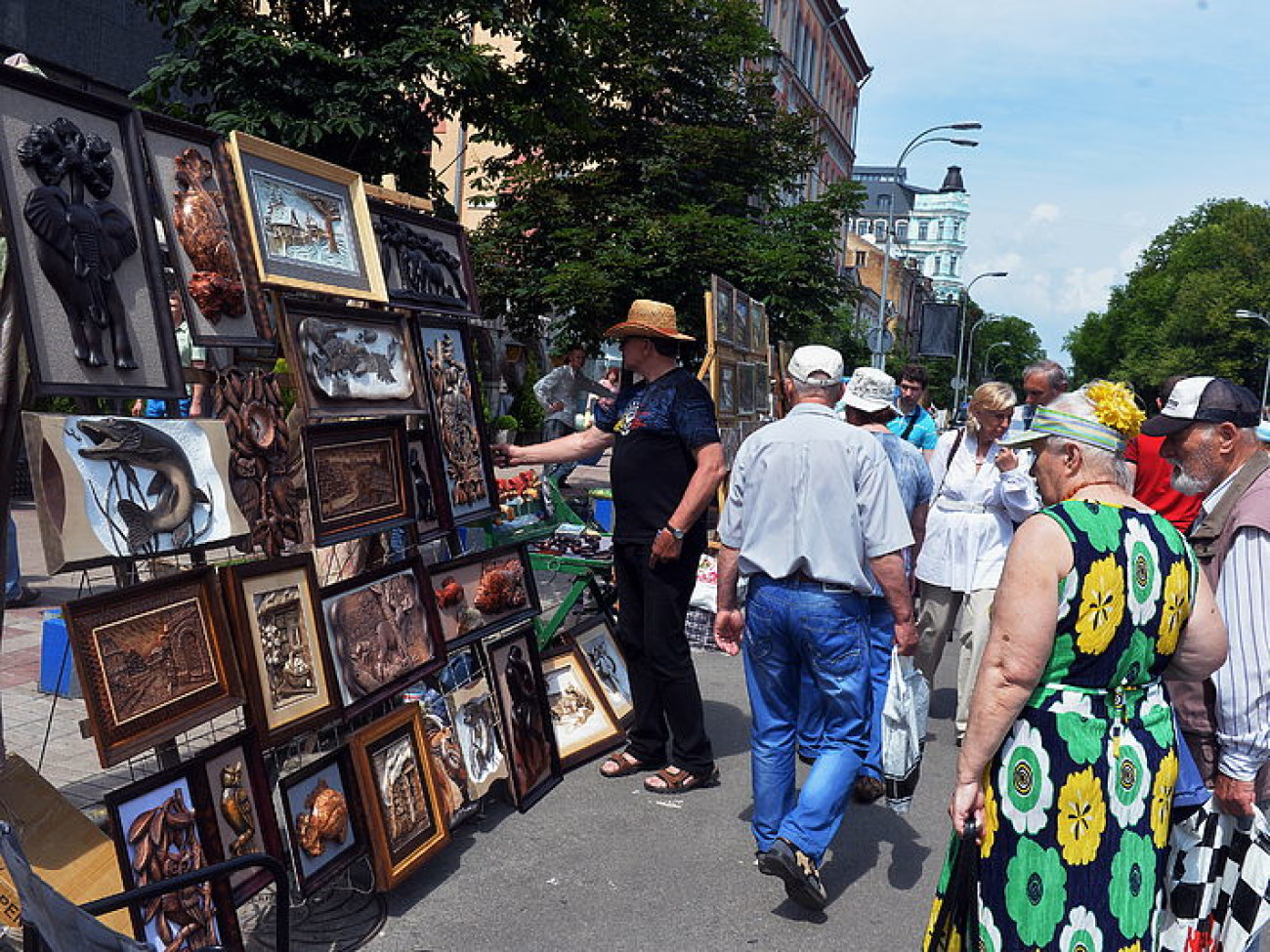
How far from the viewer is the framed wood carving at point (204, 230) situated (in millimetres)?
3189

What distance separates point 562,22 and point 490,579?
5795 millimetres

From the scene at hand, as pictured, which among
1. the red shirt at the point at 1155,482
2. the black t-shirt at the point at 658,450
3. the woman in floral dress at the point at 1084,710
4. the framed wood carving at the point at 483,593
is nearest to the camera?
→ the woman in floral dress at the point at 1084,710

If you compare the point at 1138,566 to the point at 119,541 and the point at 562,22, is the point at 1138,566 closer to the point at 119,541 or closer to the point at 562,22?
the point at 119,541

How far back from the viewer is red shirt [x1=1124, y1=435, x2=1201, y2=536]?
531cm

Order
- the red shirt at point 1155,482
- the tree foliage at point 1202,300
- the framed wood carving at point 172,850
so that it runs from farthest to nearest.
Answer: the tree foliage at point 1202,300 → the red shirt at point 1155,482 → the framed wood carving at point 172,850

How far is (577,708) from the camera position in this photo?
5.27 m

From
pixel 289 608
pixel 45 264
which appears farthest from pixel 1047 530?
pixel 45 264

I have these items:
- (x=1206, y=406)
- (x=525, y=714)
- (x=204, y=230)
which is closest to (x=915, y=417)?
(x=525, y=714)

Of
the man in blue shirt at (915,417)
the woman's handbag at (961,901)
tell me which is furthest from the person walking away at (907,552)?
the man in blue shirt at (915,417)

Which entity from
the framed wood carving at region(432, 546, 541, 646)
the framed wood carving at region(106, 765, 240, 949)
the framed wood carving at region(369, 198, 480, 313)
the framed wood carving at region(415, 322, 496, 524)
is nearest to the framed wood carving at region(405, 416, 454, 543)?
the framed wood carving at region(415, 322, 496, 524)

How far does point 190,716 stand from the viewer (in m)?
2.97

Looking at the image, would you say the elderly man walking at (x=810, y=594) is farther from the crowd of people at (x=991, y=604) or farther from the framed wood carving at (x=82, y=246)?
the framed wood carving at (x=82, y=246)

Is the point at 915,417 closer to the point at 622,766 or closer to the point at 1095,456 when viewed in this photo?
the point at 622,766

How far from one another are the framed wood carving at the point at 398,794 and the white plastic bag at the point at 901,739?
1688mm
